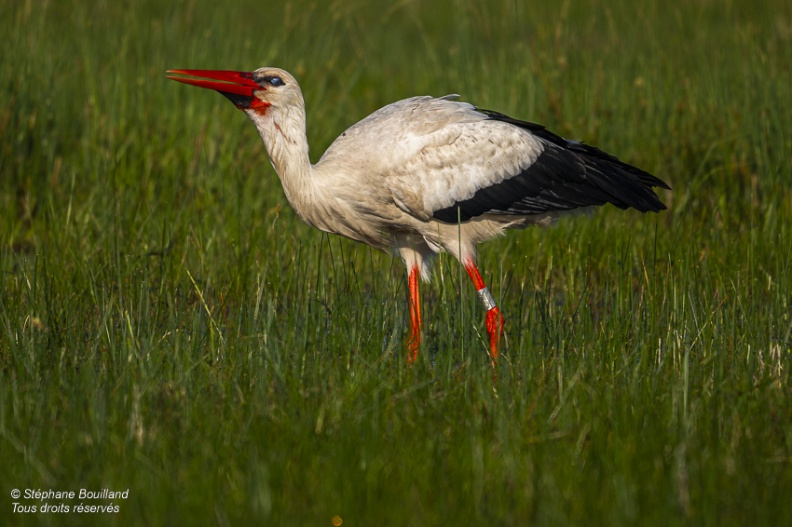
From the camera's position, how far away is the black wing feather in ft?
17.6

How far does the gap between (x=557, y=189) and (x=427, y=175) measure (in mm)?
700

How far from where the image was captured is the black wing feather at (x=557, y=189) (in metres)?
5.37

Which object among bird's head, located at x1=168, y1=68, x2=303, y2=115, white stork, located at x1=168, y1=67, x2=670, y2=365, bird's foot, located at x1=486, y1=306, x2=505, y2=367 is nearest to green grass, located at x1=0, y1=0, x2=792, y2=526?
bird's foot, located at x1=486, y1=306, x2=505, y2=367

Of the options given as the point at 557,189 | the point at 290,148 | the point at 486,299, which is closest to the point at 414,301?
the point at 486,299

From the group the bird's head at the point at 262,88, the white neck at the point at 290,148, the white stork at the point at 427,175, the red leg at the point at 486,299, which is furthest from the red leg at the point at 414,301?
the bird's head at the point at 262,88

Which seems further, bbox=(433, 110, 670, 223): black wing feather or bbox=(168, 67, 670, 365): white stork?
bbox=(433, 110, 670, 223): black wing feather

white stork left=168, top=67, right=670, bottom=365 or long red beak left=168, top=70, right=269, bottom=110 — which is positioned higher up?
long red beak left=168, top=70, right=269, bottom=110

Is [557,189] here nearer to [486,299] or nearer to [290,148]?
[486,299]

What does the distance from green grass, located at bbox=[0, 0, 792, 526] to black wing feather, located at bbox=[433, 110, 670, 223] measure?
0.70 ft

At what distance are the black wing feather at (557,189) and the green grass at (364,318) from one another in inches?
8.4

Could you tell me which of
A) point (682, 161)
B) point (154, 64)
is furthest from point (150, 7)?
point (682, 161)

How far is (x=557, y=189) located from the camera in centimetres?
541

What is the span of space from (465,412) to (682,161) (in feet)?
13.1

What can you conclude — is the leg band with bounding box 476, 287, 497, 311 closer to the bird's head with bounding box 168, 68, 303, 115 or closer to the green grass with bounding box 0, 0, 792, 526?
the green grass with bounding box 0, 0, 792, 526
